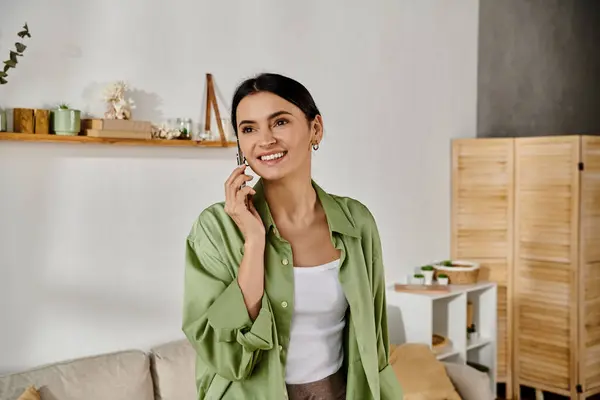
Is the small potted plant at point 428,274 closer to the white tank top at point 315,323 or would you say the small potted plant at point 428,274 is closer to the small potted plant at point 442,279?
the small potted plant at point 442,279

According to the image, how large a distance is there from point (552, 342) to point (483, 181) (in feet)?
3.45

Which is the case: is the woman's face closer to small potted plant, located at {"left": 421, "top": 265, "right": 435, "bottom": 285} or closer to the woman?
the woman

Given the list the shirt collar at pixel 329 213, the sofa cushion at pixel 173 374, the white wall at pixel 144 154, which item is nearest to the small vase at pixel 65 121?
the white wall at pixel 144 154

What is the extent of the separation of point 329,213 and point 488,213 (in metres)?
3.31

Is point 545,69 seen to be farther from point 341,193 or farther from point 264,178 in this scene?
point 264,178

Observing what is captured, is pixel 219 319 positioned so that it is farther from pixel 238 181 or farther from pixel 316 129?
pixel 316 129

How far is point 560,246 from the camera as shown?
436 cm

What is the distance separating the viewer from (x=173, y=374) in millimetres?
3064

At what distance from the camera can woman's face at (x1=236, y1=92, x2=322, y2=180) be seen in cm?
140

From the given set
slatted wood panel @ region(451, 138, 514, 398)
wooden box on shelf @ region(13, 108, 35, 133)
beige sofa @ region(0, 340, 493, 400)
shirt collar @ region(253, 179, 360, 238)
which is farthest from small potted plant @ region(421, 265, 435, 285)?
shirt collar @ region(253, 179, 360, 238)

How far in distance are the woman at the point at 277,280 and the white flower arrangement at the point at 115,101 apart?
162cm

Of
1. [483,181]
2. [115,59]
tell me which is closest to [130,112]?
[115,59]

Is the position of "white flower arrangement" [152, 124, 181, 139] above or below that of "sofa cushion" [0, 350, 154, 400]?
above

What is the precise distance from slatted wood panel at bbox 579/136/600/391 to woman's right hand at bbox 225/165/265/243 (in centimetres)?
334
